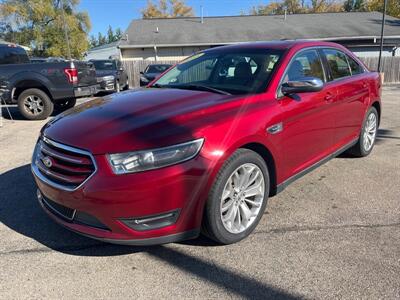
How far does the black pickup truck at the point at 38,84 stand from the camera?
360 inches

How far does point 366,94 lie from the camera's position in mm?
5035

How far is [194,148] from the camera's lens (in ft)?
8.76

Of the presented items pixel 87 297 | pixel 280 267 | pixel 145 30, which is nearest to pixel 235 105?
pixel 280 267

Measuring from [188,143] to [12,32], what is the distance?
46071mm

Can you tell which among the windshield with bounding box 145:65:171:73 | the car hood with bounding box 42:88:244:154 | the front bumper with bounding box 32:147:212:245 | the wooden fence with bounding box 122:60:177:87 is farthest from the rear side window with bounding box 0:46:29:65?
the wooden fence with bounding box 122:60:177:87

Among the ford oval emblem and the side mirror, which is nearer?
the ford oval emblem

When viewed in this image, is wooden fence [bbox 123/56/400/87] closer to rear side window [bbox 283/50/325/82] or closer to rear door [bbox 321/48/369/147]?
rear door [bbox 321/48/369/147]

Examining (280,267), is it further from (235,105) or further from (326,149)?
(326,149)

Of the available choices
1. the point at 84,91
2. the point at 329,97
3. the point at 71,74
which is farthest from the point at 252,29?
the point at 329,97

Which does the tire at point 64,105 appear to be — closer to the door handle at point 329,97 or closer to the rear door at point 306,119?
the rear door at point 306,119

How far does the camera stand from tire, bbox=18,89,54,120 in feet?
30.4

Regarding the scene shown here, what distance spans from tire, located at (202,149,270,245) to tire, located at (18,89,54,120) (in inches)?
303

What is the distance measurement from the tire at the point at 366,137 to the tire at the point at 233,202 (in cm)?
256

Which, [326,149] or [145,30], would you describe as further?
[145,30]
